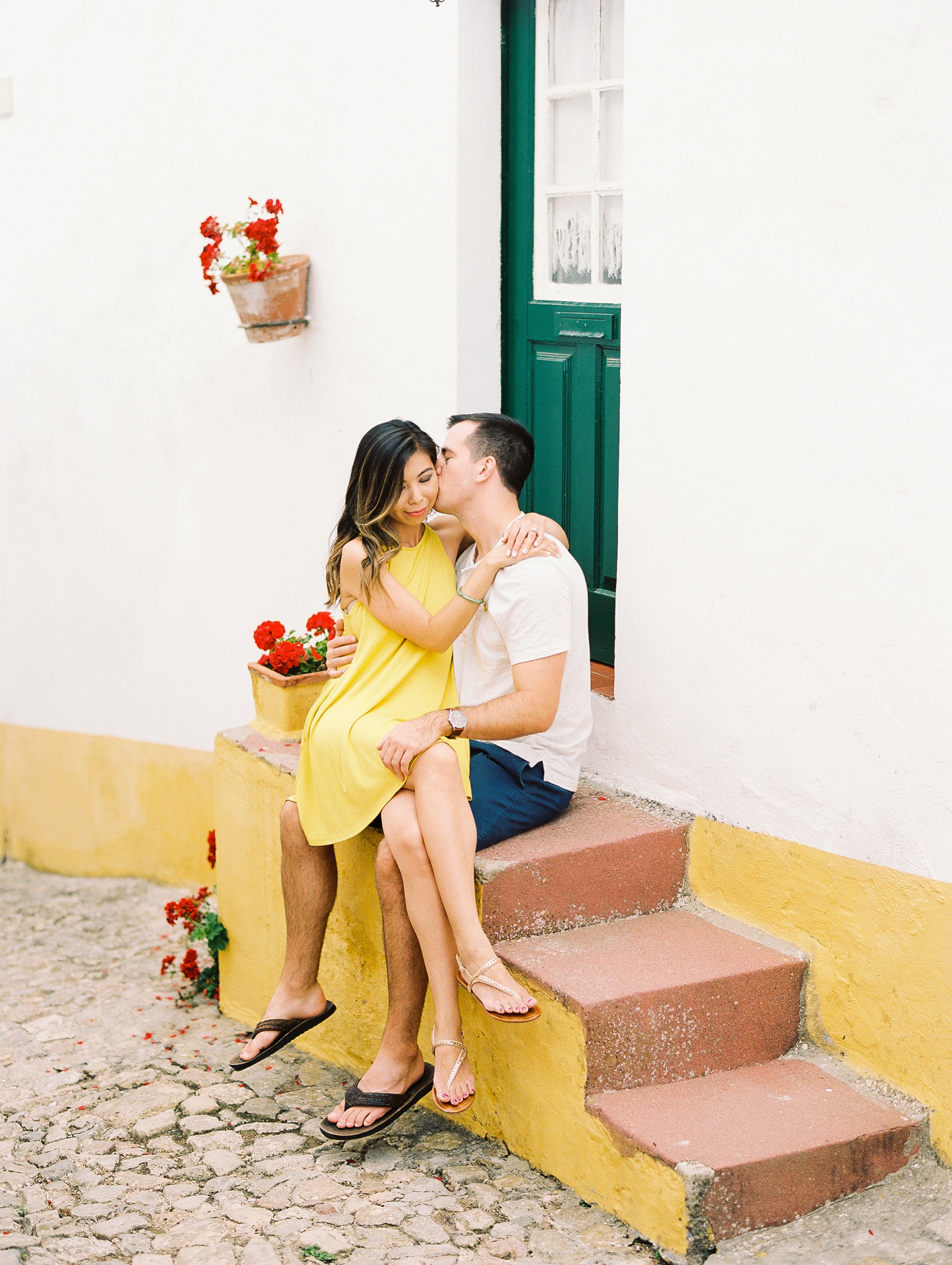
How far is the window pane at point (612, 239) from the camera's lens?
4578 mm

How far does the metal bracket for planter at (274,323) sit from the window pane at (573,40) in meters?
1.38

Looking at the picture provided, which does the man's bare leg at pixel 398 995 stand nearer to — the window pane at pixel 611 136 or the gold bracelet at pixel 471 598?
the gold bracelet at pixel 471 598

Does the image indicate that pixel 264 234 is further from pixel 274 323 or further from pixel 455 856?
pixel 455 856

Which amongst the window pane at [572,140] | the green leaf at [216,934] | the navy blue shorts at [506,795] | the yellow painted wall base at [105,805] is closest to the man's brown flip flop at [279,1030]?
the navy blue shorts at [506,795]

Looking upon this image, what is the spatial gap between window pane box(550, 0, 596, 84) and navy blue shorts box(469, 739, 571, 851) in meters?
2.30

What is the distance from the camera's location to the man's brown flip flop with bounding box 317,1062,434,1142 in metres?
3.58

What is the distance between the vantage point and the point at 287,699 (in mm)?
4910

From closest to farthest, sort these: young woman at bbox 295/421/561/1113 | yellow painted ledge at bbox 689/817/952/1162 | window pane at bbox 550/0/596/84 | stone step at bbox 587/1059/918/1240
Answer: stone step at bbox 587/1059/918/1240 → yellow painted ledge at bbox 689/817/952/1162 → young woman at bbox 295/421/561/1113 → window pane at bbox 550/0/596/84

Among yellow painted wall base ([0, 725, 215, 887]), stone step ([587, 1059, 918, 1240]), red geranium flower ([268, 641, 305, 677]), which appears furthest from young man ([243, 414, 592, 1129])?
yellow painted wall base ([0, 725, 215, 887])

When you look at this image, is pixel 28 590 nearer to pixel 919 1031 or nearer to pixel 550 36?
pixel 550 36

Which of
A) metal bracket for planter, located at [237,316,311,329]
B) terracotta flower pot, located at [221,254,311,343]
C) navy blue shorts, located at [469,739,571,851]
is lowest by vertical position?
navy blue shorts, located at [469,739,571,851]

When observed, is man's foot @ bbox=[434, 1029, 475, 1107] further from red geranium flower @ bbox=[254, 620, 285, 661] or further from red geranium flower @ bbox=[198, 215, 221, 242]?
red geranium flower @ bbox=[198, 215, 221, 242]

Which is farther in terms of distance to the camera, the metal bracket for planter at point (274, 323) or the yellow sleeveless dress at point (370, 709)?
the metal bracket for planter at point (274, 323)

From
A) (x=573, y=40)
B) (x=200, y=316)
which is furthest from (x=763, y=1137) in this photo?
(x=200, y=316)
